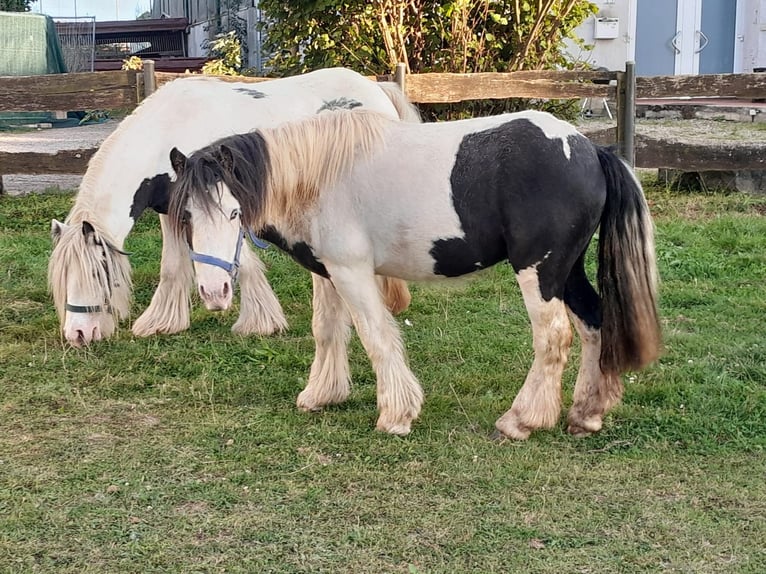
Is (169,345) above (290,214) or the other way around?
the other way around

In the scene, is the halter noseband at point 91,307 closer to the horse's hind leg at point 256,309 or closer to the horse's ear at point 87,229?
the horse's ear at point 87,229

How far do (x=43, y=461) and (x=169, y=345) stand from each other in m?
1.76

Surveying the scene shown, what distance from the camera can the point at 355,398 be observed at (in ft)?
14.6

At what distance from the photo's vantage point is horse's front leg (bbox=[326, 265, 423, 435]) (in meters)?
3.88

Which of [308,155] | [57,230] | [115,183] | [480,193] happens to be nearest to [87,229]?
[57,230]

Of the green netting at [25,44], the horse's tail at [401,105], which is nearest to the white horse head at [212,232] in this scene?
the horse's tail at [401,105]

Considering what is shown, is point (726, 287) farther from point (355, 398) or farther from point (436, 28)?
point (436, 28)

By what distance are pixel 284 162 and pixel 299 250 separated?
1.42 feet

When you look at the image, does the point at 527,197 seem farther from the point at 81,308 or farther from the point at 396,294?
the point at 81,308

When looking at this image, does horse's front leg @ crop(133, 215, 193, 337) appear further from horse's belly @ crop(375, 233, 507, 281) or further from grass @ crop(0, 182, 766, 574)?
horse's belly @ crop(375, 233, 507, 281)

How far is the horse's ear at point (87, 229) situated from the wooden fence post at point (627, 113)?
5367 millimetres

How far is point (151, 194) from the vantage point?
16.9 feet

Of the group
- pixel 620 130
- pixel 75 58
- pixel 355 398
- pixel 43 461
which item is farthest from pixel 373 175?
pixel 75 58

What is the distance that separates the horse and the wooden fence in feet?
7.49
